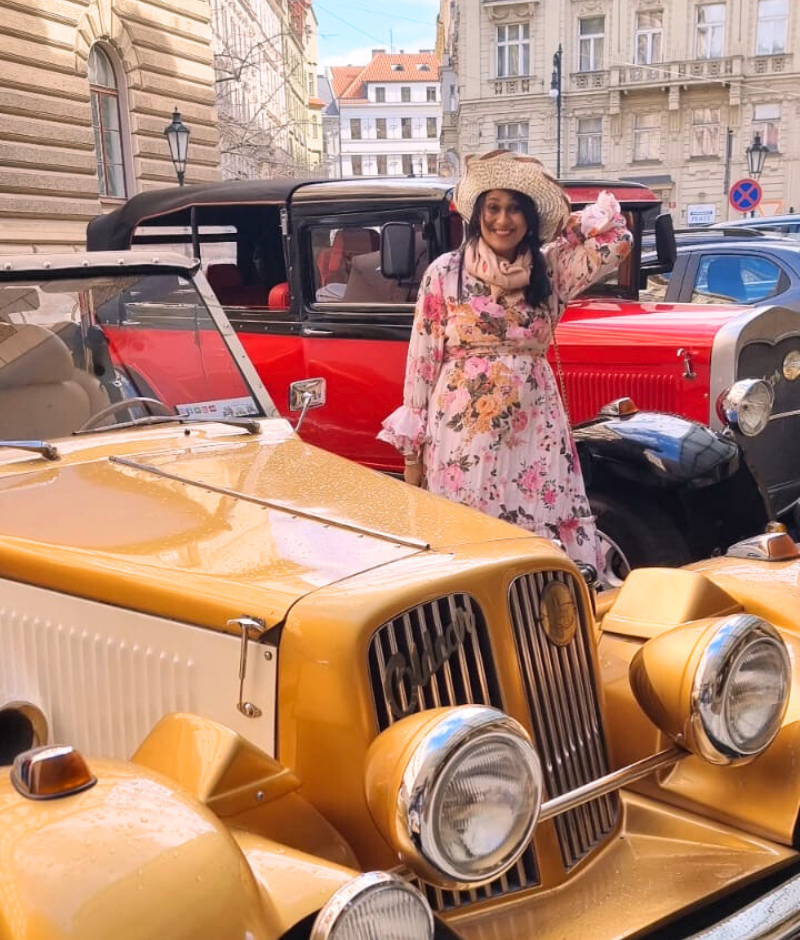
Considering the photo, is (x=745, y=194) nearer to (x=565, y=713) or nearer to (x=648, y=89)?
(x=565, y=713)

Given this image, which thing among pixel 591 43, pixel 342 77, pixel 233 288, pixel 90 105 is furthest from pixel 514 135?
pixel 342 77

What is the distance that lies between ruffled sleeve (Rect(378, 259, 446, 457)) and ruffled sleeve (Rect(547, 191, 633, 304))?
43cm

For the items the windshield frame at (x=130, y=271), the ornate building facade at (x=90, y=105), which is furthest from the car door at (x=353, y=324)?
the ornate building facade at (x=90, y=105)

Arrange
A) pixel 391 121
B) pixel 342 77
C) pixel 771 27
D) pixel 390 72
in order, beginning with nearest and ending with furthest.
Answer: pixel 771 27 → pixel 391 121 → pixel 390 72 → pixel 342 77

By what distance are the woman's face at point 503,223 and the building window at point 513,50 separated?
38.7m

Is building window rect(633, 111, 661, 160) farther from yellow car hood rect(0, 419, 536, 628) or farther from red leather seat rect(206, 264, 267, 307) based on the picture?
yellow car hood rect(0, 419, 536, 628)

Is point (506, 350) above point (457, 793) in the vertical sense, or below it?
above

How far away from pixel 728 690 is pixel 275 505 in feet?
3.49

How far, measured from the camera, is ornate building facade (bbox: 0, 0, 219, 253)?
1495cm

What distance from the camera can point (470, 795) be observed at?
64.6 inches

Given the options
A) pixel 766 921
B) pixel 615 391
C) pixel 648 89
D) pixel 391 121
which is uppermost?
pixel 391 121

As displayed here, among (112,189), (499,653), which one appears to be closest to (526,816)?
(499,653)

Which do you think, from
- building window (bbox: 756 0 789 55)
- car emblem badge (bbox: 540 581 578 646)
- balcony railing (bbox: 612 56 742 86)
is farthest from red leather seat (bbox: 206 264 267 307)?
building window (bbox: 756 0 789 55)

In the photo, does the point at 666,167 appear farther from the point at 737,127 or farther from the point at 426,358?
the point at 426,358
